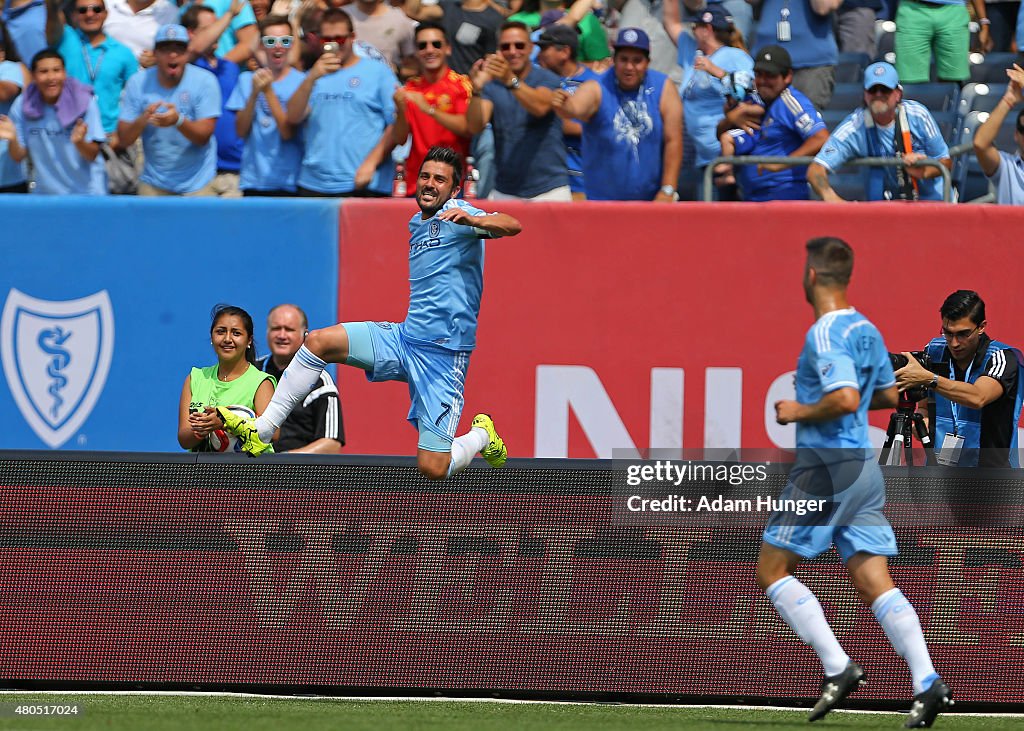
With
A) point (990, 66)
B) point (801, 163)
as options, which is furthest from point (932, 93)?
point (801, 163)

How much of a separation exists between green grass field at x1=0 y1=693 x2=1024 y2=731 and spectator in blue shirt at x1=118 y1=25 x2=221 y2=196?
5.51 meters

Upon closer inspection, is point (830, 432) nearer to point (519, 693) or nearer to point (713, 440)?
point (519, 693)

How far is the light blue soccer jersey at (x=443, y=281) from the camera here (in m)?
8.68

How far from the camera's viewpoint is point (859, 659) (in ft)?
25.8

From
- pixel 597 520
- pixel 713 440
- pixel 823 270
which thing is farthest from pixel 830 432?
pixel 713 440

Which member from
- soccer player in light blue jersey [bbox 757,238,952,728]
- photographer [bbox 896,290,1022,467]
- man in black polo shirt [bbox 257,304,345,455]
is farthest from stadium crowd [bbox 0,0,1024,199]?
soccer player in light blue jersey [bbox 757,238,952,728]

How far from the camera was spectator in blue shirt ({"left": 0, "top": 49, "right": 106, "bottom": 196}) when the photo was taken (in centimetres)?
1223

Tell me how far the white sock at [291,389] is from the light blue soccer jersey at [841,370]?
2657 mm

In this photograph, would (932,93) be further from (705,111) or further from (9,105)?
(9,105)

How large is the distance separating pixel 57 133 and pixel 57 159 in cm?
19

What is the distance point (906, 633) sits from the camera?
6930 mm

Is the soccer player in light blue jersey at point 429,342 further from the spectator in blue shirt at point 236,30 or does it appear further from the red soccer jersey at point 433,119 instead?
the spectator in blue shirt at point 236,30

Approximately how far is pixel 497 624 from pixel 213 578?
1355 mm
